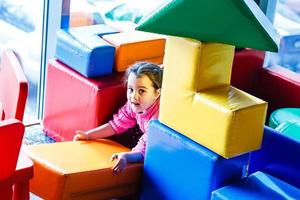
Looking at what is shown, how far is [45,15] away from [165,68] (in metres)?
0.93

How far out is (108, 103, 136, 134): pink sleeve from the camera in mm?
2219

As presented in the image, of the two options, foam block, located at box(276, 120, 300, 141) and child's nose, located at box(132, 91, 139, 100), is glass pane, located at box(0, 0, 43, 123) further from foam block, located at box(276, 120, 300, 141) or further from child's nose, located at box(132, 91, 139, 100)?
foam block, located at box(276, 120, 300, 141)

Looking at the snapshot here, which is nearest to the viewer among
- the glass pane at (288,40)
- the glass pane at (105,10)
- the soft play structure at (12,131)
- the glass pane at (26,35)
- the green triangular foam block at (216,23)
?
the soft play structure at (12,131)

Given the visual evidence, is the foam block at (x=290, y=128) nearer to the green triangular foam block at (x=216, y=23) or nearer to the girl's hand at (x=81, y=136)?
the green triangular foam block at (x=216, y=23)

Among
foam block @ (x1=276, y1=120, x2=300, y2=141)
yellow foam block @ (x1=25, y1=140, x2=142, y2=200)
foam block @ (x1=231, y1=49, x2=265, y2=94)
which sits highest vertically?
foam block @ (x1=231, y1=49, x2=265, y2=94)

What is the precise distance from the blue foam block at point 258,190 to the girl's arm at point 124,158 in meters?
0.39

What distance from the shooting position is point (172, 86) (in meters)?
1.88

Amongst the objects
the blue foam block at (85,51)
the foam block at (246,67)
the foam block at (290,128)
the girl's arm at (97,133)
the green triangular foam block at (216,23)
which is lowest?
the girl's arm at (97,133)

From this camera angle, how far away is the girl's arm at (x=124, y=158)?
2020 mm

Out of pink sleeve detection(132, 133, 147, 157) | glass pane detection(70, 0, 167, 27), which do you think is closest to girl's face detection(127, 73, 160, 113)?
pink sleeve detection(132, 133, 147, 157)

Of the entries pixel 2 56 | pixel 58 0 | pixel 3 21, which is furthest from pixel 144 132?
pixel 3 21

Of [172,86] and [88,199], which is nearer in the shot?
[172,86]

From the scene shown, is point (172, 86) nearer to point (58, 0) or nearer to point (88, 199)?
point (88, 199)

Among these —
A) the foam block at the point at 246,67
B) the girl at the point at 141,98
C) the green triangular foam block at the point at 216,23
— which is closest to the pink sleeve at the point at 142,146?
the girl at the point at 141,98
